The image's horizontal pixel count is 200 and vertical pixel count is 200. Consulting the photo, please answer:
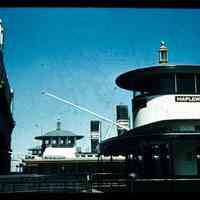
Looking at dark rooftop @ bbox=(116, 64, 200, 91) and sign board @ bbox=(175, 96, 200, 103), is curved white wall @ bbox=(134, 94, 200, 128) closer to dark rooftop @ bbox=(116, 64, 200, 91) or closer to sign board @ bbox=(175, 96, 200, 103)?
sign board @ bbox=(175, 96, 200, 103)

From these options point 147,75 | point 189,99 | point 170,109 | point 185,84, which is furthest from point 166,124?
point 147,75

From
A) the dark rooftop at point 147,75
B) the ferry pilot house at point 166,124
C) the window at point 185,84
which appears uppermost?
the dark rooftop at point 147,75

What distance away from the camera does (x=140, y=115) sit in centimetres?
1836

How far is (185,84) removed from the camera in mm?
17656

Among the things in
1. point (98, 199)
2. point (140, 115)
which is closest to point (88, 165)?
point (140, 115)

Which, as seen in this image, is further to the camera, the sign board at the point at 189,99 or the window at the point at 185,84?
the window at the point at 185,84

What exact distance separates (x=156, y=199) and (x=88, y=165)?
3343cm

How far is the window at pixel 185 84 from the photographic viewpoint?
17.3 metres
